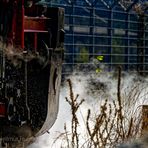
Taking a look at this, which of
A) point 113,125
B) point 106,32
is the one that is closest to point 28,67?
point 113,125

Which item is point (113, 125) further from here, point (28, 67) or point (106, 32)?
point (106, 32)

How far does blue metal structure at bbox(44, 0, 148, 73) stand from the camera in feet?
38.0

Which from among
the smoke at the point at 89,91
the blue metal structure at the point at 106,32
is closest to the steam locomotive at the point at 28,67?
the smoke at the point at 89,91

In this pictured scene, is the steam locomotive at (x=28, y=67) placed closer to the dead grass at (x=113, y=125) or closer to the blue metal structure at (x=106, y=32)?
the dead grass at (x=113, y=125)

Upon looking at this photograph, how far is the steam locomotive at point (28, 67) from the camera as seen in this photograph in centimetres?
475

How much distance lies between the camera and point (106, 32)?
1292 centimetres

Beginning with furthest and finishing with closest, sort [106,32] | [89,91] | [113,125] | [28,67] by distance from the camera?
[106,32] < [89,91] < [28,67] < [113,125]

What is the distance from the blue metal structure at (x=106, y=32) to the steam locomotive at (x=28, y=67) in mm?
5333

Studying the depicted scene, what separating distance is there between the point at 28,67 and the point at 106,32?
7.95m

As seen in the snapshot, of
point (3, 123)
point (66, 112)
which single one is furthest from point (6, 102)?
point (66, 112)

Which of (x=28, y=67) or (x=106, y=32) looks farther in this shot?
(x=106, y=32)

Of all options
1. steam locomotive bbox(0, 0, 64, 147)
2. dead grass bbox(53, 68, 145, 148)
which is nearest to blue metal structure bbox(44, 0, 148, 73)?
steam locomotive bbox(0, 0, 64, 147)

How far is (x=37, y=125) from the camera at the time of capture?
5082mm

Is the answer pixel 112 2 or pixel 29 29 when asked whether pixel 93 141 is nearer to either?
pixel 29 29
